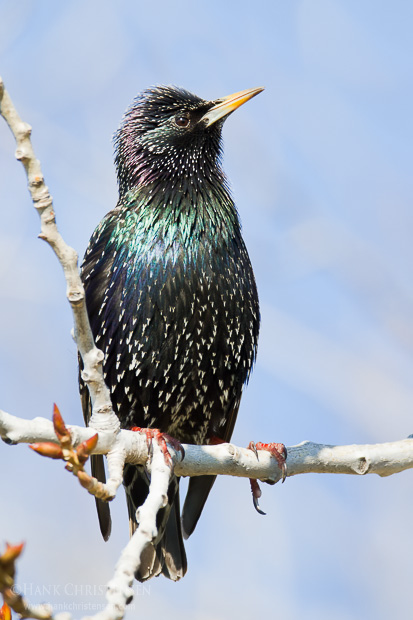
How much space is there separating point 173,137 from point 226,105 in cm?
39

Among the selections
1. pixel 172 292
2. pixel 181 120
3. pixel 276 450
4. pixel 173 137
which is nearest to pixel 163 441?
pixel 276 450

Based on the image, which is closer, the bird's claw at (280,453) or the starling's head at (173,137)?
the bird's claw at (280,453)

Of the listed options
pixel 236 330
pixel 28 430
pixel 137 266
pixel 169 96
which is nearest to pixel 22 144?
pixel 28 430

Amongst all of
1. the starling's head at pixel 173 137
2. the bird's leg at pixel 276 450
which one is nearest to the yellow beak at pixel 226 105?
the starling's head at pixel 173 137

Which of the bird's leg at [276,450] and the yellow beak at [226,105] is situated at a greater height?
the yellow beak at [226,105]

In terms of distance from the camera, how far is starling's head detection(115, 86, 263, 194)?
5172 millimetres

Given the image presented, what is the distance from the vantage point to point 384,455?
429cm

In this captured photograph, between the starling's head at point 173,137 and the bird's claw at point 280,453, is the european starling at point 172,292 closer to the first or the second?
the starling's head at point 173,137

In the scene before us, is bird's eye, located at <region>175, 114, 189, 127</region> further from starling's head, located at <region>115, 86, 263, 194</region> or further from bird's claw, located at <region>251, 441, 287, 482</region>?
bird's claw, located at <region>251, 441, 287, 482</region>

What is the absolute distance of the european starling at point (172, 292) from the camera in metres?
4.75

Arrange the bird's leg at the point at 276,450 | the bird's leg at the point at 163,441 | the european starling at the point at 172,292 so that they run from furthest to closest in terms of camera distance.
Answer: the european starling at the point at 172,292 < the bird's leg at the point at 276,450 < the bird's leg at the point at 163,441

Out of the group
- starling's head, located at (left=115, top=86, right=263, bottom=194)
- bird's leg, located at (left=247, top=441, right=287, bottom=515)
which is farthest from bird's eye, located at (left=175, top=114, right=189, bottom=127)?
bird's leg, located at (left=247, top=441, right=287, bottom=515)

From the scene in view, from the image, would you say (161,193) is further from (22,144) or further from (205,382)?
(22,144)

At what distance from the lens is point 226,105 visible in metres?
5.23
